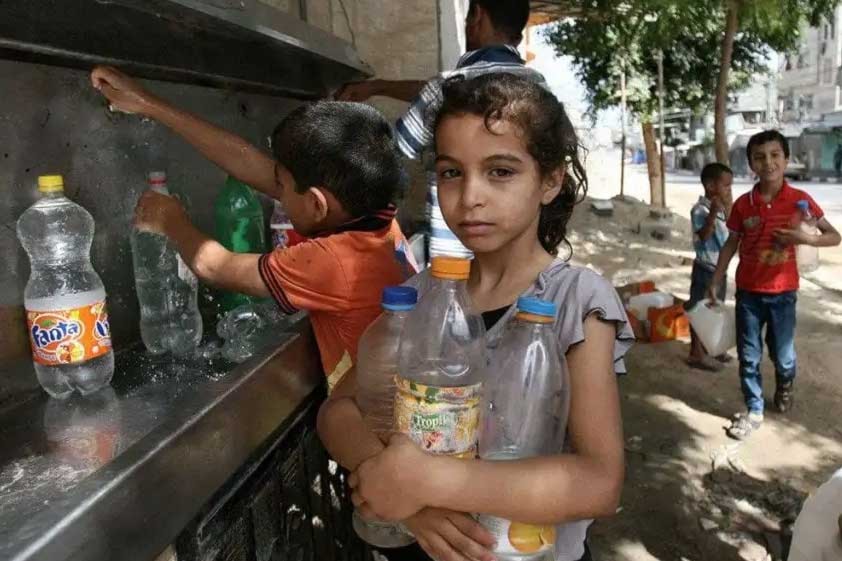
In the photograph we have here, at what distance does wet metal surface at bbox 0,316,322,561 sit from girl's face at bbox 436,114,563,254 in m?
0.57

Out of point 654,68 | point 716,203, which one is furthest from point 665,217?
point 716,203

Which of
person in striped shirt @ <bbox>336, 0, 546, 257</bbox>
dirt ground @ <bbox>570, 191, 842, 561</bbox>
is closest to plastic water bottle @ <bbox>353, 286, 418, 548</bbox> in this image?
person in striped shirt @ <bbox>336, 0, 546, 257</bbox>

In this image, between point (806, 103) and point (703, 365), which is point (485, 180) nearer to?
point (703, 365)

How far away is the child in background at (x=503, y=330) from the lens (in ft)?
3.43

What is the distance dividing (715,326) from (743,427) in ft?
2.62

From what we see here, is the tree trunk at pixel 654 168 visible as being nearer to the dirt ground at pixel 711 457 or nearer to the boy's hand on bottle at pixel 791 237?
the dirt ground at pixel 711 457

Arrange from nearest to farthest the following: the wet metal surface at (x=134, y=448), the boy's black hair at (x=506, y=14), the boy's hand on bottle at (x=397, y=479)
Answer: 1. the wet metal surface at (x=134, y=448)
2. the boy's hand on bottle at (x=397, y=479)
3. the boy's black hair at (x=506, y=14)

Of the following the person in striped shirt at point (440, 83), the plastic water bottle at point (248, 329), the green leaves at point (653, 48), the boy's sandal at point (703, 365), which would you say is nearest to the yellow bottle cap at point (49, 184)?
the plastic water bottle at point (248, 329)

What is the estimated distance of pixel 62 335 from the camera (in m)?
1.29

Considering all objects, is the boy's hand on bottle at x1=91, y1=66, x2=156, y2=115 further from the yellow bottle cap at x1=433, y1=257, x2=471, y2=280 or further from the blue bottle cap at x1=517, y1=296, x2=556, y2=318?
the blue bottle cap at x1=517, y1=296, x2=556, y2=318

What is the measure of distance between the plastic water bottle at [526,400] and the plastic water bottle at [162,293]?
0.91 meters

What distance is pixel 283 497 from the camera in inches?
62.2

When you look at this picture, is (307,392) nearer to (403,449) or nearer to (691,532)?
(403,449)

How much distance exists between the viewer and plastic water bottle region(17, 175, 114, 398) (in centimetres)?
129
